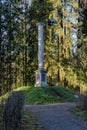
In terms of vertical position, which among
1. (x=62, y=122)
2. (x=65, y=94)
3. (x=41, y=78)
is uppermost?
(x=41, y=78)

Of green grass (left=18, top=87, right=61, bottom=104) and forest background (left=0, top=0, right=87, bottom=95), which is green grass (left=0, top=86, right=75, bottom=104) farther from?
forest background (left=0, top=0, right=87, bottom=95)

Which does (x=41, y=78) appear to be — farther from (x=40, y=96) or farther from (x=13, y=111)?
(x=13, y=111)

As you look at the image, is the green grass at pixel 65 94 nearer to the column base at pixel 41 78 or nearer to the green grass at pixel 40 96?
the green grass at pixel 40 96

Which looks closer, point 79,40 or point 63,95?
Answer: point 63,95

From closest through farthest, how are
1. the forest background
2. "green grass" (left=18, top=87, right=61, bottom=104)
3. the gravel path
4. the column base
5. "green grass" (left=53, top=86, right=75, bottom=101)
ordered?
the gravel path
"green grass" (left=18, top=87, right=61, bottom=104)
"green grass" (left=53, top=86, right=75, bottom=101)
the column base
the forest background

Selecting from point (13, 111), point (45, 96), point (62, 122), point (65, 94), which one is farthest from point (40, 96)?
point (13, 111)

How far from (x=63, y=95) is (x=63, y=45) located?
42.1ft

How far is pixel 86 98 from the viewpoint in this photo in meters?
13.8

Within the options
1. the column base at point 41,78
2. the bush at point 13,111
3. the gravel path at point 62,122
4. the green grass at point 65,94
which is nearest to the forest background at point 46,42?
the column base at point 41,78

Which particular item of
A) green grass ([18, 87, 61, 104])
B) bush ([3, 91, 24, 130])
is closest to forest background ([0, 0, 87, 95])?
green grass ([18, 87, 61, 104])

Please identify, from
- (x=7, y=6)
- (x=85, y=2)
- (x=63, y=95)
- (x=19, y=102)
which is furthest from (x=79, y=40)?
(x=19, y=102)

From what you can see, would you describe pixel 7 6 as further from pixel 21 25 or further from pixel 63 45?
pixel 63 45

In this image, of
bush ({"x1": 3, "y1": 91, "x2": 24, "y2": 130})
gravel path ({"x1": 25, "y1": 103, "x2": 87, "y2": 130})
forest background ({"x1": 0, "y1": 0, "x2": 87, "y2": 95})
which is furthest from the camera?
forest background ({"x1": 0, "y1": 0, "x2": 87, "y2": 95})

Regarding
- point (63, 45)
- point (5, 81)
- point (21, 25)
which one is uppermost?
point (21, 25)
